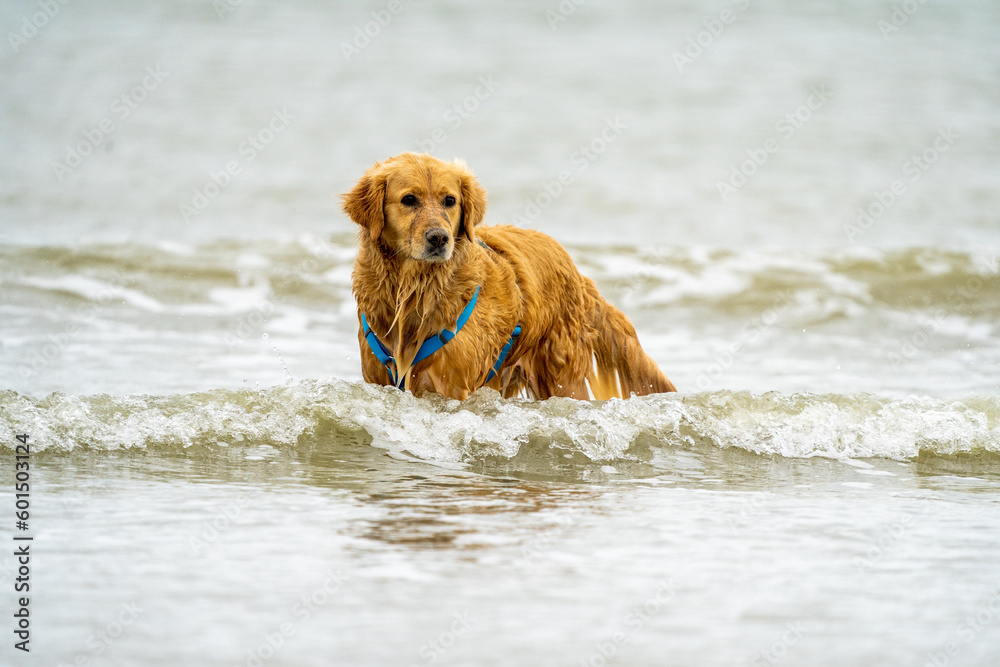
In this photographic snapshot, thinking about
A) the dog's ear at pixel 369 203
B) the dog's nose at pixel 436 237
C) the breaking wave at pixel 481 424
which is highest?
the dog's ear at pixel 369 203

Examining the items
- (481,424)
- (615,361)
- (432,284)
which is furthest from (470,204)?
(615,361)

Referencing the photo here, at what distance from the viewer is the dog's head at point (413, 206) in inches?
167

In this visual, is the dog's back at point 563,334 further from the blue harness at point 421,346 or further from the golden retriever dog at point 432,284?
the blue harness at point 421,346

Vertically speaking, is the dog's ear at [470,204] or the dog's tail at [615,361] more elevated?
the dog's ear at [470,204]

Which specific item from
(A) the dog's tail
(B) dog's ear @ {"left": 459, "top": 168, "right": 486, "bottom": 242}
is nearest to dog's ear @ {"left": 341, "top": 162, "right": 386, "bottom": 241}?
(B) dog's ear @ {"left": 459, "top": 168, "right": 486, "bottom": 242}

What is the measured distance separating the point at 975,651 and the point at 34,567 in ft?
8.32

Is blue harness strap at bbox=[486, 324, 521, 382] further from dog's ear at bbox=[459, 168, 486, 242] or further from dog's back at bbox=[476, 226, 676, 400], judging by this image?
dog's ear at bbox=[459, 168, 486, 242]

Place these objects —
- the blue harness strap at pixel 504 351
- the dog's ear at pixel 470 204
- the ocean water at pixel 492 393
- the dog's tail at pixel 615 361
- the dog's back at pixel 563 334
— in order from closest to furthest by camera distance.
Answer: the ocean water at pixel 492 393 < the dog's ear at pixel 470 204 < the blue harness strap at pixel 504 351 < the dog's back at pixel 563 334 < the dog's tail at pixel 615 361

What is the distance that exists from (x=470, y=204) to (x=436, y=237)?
1.08ft

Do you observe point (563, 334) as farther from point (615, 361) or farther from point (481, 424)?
point (481, 424)

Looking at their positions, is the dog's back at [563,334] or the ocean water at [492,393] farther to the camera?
the dog's back at [563,334]

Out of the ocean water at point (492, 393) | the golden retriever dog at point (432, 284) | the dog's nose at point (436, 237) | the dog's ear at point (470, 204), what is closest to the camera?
the ocean water at point (492, 393)

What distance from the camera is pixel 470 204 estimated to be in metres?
4.43

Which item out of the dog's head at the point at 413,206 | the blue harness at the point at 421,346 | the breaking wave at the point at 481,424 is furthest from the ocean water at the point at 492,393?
the dog's head at the point at 413,206
